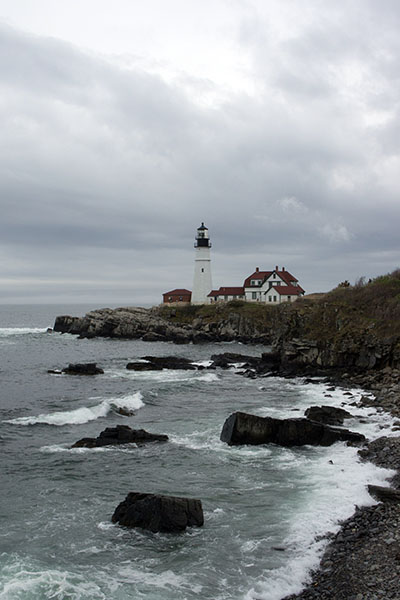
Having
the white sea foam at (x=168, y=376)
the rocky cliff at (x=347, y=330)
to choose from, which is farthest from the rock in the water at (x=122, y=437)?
the rocky cliff at (x=347, y=330)

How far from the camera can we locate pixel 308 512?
1593cm

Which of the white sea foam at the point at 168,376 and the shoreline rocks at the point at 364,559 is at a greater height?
the white sea foam at the point at 168,376

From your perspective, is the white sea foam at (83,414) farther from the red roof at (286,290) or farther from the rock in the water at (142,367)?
the red roof at (286,290)

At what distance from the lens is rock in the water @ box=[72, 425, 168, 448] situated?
23.7 metres

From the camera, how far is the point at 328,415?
27188 mm

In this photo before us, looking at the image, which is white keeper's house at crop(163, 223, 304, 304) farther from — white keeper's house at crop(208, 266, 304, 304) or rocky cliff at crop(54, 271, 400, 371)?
rocky cliff at crop(54, 271, 400, 371)

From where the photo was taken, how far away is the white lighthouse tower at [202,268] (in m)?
105

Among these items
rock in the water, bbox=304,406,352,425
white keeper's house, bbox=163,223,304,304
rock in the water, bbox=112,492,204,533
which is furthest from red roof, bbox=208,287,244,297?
rock in the water, bbox=112,492,204,533

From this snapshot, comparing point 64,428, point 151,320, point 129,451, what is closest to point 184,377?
point 64,428

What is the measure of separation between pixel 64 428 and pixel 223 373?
23.0 m

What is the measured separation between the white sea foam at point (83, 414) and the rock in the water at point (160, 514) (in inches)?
555

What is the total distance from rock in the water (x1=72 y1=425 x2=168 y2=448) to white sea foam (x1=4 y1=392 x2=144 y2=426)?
5049mm

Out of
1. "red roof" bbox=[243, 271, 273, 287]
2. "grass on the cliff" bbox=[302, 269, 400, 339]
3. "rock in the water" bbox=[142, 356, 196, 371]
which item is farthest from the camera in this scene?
"red roof" bbox=[243, 271, 273, 287]

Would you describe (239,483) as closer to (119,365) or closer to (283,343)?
(283,343)
